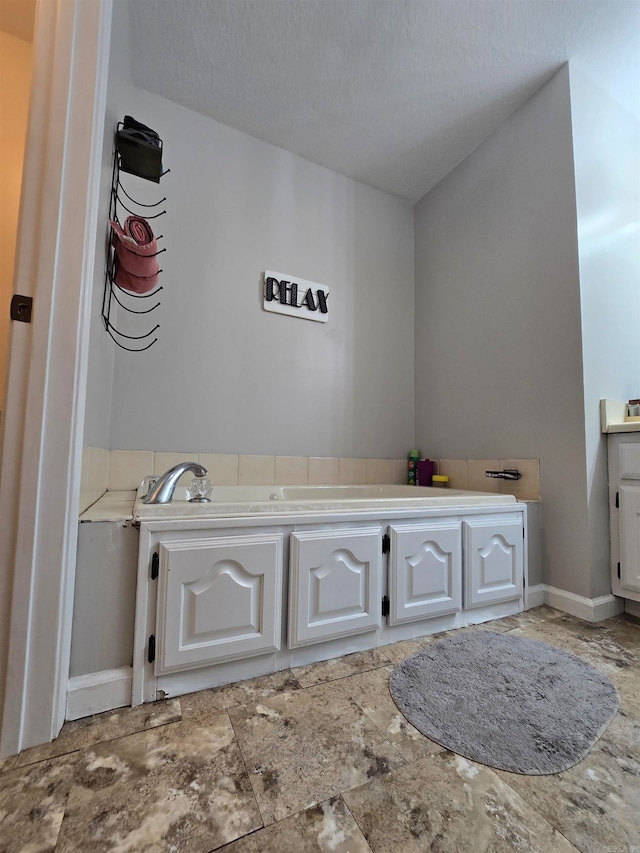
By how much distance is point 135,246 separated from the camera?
142 centimetres

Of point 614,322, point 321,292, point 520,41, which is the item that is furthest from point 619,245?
point 321,292

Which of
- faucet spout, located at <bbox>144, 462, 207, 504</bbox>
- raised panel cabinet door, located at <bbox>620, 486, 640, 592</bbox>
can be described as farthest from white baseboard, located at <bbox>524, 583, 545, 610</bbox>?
faucet spout, located at <bbox>144, 462, 207, 504</bbox>

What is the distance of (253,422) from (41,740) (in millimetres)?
1485

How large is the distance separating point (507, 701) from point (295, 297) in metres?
2.08

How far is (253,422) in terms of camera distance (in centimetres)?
211

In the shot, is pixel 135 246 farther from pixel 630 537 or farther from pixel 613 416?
pixel 630 537

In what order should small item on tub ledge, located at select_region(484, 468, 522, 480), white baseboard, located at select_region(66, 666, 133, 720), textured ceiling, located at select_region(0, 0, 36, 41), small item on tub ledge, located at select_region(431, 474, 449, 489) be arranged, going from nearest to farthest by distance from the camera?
white baseboard, located at select_region(66, 666, 133, 720) → textured ceiling, located at select_region(0, 0, 36, 41) → small item on tub ledge, located at select_region(484, 468, 522, 480) → small item on tub ledge, located at select_region(431, 474, 449, 489)

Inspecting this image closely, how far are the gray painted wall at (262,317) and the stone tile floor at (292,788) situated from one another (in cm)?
127

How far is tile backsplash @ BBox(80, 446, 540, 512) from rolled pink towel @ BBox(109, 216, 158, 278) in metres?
0.73

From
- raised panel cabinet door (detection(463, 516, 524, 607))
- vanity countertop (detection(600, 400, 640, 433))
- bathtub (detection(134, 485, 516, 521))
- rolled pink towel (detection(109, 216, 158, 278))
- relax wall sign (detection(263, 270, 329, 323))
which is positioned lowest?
raised panel cabinet door (detection(463, 516, 524, 607))

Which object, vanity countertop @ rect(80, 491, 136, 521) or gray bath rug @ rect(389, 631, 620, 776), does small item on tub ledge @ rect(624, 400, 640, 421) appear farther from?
vanity countertop @ rect(80, 491, 136, 521)

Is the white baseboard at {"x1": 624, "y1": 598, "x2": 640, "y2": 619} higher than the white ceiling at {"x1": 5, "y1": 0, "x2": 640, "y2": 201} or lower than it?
lower

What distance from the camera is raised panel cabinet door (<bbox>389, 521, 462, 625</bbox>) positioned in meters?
1.38

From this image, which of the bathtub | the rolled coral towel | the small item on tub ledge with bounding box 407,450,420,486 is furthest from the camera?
the small item on tub ledge with bounding box 407,450,420,486
